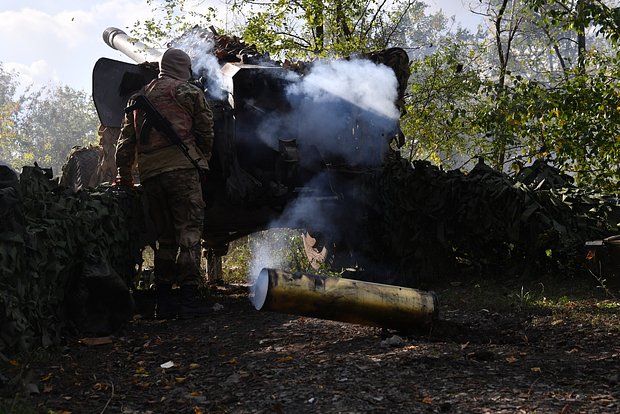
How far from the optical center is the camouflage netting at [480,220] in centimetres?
730

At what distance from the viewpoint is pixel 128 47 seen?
12.5 metres

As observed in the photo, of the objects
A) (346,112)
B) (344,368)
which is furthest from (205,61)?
(344,368)

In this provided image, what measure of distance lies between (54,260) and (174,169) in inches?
81.2

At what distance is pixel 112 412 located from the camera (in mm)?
3580

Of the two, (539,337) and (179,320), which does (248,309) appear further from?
(539,337)

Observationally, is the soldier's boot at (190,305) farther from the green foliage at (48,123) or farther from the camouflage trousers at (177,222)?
the green foliage at (48,123)

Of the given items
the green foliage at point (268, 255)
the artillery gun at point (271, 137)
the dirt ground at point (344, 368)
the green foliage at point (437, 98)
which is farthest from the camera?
the green foliage at point (437, 98)

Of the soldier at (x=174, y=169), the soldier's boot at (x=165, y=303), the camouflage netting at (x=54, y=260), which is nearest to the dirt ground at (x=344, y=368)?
the camouflage netting at (x=54, y=260)

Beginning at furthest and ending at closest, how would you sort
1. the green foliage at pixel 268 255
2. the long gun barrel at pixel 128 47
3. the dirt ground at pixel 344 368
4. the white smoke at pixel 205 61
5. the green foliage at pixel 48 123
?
the green foliage at pixel 48 123
the green foliage at pixel 268 255
the long gun barrel at pixel 128 47
the white smoke at pixel 205 61
the dirt ground at pixel 344 368

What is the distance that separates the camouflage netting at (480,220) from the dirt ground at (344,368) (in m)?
1.33

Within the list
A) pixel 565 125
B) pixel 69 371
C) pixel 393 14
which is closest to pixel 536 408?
pixel 69 371

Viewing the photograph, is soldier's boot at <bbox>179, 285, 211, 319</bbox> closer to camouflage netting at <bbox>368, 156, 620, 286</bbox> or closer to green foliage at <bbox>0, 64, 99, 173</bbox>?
camouflage netting at <bbox>368, 156, 620, 286</bbox>

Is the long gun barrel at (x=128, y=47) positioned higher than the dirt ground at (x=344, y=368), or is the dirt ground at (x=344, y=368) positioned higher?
the long gun barrel at (x=128, y=47)

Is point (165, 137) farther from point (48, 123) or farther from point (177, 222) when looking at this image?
point (48, 123)
